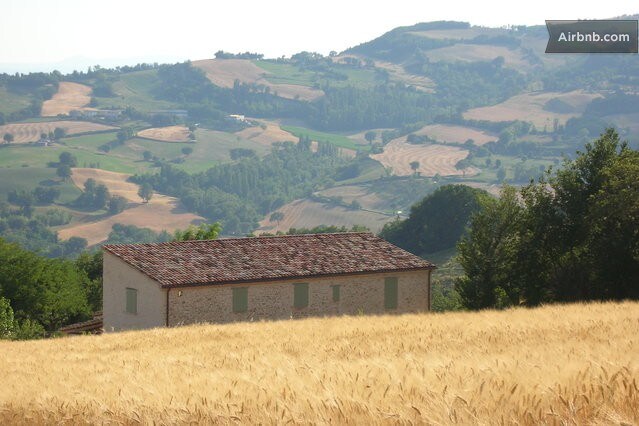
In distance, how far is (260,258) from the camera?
145 ft

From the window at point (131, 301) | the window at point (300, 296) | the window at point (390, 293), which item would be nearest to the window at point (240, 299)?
the window at point (300, 296)

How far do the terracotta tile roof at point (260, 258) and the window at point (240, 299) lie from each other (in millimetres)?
516

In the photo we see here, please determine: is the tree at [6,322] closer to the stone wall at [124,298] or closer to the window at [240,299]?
the stone wall at [124,298]

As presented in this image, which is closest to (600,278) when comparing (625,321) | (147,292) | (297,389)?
(147,292)

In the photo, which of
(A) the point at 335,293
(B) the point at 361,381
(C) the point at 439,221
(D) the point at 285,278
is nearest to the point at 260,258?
(D) the point at 285,278

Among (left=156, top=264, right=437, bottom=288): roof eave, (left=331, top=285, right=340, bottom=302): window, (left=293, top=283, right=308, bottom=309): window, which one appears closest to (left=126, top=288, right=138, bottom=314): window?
(left=156, top=264, right=437, bottom=288): roof eave

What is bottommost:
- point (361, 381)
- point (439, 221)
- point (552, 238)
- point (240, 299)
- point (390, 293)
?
point (439, 221)

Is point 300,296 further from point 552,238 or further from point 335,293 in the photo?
point 552,238

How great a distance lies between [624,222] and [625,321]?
22079 millimetres

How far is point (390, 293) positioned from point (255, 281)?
24.0 ft

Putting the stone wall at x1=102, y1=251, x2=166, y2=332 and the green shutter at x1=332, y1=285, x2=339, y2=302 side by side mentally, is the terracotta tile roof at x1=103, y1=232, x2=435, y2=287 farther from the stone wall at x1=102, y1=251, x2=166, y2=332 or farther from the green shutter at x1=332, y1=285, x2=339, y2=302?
the green shutter at x1=332, y1=285, x2=339, y2=302

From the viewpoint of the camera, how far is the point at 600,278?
138 ft

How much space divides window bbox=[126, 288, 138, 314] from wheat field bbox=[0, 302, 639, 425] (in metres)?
A: 19.0

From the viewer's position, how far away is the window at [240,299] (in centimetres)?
4141
